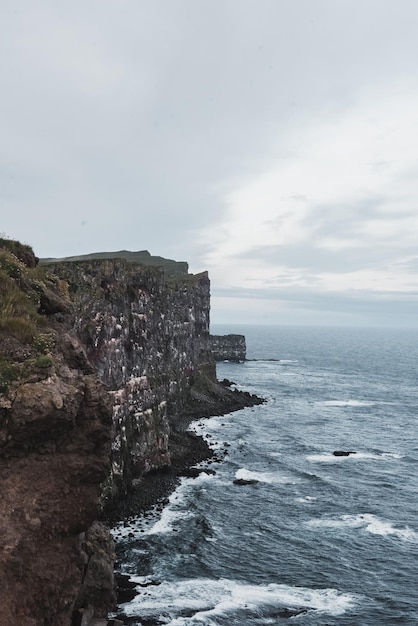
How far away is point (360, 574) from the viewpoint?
3825 cm

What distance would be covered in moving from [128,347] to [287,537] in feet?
85.2

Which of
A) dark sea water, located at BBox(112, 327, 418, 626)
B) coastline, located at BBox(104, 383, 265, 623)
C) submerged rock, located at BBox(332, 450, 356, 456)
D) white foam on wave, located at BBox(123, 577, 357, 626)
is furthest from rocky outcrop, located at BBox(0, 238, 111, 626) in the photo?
submerged rock, located at BBox(332, 450, 356, 456)

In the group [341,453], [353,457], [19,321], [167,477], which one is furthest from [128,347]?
[19,321]

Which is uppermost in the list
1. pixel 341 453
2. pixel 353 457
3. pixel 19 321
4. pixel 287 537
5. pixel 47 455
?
pixel 19 321

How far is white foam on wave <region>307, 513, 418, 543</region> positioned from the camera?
148 ft

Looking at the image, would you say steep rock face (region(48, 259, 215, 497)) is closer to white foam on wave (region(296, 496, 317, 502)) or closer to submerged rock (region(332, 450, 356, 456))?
white foam on wave (region(296, 496, 317, 502))

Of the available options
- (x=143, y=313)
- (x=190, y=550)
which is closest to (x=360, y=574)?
(x=190, y=550)

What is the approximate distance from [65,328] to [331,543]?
1268 inches

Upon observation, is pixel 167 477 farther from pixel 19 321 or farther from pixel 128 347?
pixel 19 321

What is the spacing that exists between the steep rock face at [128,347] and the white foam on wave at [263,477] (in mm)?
9121

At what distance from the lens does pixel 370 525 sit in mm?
47062

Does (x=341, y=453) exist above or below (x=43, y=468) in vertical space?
below

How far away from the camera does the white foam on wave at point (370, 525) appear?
4519cm

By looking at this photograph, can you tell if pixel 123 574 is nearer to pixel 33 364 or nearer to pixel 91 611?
pixel 91 611
